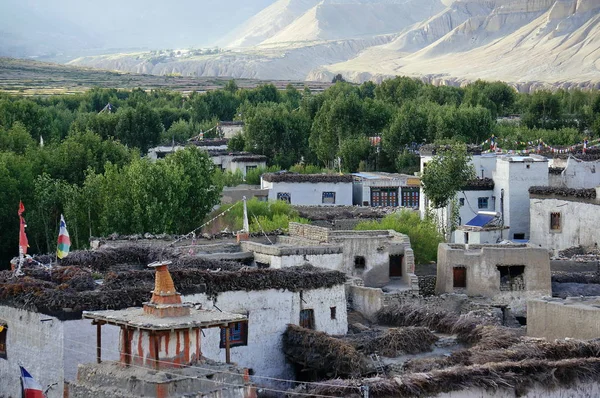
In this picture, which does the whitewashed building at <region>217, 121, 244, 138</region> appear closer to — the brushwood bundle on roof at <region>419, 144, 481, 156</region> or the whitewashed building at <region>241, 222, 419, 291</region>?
the brushwood bundle on roof at <region>419, 144, 481, 156</region>

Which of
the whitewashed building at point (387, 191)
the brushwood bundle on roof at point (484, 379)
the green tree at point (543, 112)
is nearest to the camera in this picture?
the brushwood bundle on roof at point (484, 379)

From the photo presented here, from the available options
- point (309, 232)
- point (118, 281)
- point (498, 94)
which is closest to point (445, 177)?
point (309, 232)

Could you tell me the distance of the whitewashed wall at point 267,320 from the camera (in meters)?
29.3

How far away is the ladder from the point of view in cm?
2742

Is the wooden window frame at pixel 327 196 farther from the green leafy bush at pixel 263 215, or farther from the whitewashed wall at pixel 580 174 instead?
the whitewashed wall at pixel 580 174

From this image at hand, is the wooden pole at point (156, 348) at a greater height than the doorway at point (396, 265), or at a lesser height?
greater

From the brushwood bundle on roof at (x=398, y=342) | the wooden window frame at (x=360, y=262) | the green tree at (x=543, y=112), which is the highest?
the green tree at (x=543, y=112)

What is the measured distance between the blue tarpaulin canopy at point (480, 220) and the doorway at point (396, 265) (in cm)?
1433

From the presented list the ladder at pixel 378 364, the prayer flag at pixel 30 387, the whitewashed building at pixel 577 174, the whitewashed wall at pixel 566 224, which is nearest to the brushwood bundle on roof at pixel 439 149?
the whitewashed building at pixel 577 174

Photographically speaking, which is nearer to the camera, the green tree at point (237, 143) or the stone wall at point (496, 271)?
the stone wall at point (496, 271)

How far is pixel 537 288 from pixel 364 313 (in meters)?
5.96

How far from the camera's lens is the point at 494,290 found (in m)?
38.8

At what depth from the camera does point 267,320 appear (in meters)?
30.2

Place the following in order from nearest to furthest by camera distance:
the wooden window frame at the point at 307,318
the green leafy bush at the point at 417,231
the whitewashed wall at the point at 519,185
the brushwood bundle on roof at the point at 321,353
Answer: the brushwood bundle on roof at the point at 321,353, the wooden window frame at the point at 307,318, the green leafy bush at the point at 417,231, the whitewashed wall at the point at 519,185
